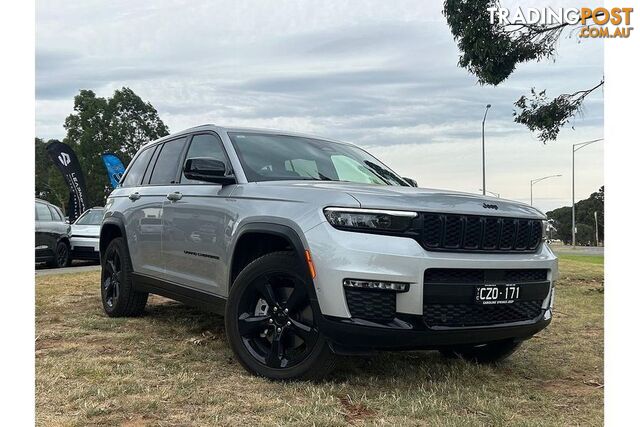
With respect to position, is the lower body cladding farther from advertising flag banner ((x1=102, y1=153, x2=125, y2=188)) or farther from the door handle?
advertising flag banner ((x1=102, y1=153, x2=125, y2=188))

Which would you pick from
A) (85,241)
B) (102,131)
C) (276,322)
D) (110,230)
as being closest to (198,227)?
(276,322)

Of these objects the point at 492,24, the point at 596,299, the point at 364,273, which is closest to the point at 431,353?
the point at 364,273

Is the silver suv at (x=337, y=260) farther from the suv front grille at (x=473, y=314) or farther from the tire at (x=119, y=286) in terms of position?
the tire at (x=119, y=286)

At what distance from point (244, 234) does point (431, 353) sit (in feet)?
6.65

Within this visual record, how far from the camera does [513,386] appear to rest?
160 inches

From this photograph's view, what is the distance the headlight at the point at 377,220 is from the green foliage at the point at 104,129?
43918mm

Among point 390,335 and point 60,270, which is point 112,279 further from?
point 60,270

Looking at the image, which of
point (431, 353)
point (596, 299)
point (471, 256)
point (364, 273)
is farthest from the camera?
point (596, 299)

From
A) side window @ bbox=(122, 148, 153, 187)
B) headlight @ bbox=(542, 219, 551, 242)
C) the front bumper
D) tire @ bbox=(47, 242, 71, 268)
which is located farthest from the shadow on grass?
tire @ bbox=(47, 242, 71, 268)

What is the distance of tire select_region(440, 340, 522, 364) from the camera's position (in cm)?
458

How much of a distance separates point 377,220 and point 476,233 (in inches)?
26.5

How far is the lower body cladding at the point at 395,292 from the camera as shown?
3455mm

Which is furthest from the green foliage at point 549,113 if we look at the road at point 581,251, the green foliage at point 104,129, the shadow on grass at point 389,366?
the green foliage at point 104,129

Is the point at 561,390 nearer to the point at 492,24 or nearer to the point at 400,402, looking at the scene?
the point at 400,402
